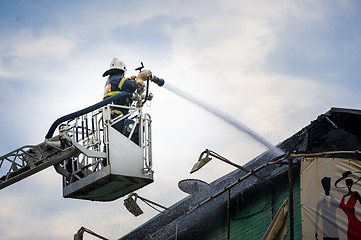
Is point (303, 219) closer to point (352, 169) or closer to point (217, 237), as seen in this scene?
point (352, 169)

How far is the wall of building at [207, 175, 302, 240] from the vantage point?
14502mm

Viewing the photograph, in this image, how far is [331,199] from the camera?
1241cm

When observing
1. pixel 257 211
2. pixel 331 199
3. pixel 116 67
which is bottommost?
pixel 331 199

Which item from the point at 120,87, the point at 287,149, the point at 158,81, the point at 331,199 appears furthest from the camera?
the point at 158,81

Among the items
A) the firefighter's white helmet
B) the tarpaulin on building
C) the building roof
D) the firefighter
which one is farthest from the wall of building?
the firefighter's white helmet

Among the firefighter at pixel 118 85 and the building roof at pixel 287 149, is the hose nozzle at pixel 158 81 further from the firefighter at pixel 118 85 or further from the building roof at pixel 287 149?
the building roof at pixel 287 149

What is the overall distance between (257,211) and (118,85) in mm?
4400

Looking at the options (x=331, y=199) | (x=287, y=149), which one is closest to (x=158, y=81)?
(x=287, y=149)

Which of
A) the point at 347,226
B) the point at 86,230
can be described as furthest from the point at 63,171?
the point at 347,226

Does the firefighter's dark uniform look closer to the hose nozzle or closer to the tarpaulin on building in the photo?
the hose nozzle

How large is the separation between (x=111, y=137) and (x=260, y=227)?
3888 millimetres

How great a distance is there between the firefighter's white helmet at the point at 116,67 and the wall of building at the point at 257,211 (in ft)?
13.7

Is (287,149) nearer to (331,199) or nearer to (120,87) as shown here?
(331,199)

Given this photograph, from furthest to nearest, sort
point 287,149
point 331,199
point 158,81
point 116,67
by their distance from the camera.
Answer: point 158,81, point 116,67, point 287,149, point 331,199
